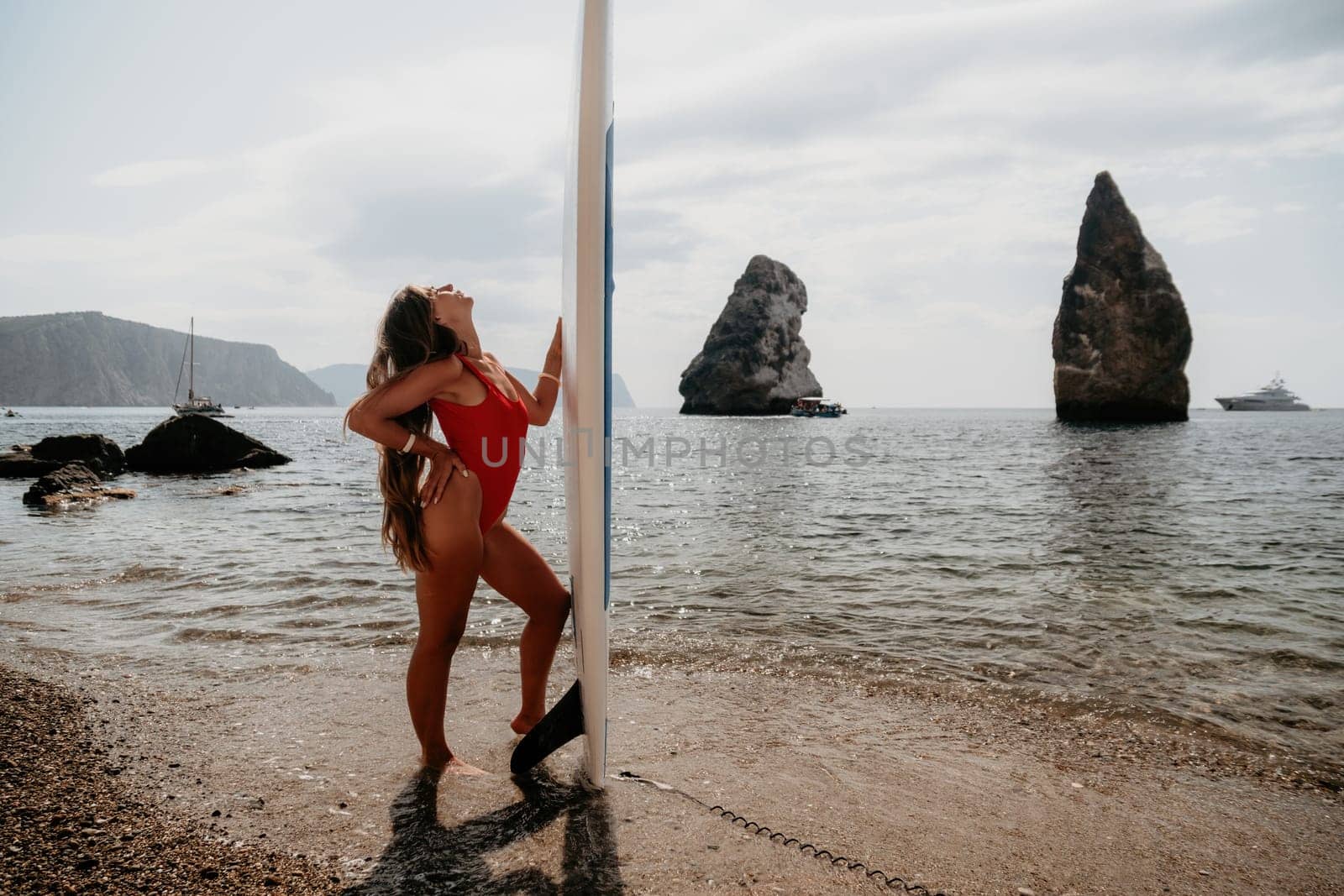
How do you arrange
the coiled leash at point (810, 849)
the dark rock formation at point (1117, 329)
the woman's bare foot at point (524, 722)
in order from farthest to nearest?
the dark rock formation at point (1117, 329), the woman's bare foot at point (524, 722), the coiled leash at point (810, 849)

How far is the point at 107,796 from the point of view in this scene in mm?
2615

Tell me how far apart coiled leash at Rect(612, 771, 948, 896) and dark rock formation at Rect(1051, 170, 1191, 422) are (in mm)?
73878

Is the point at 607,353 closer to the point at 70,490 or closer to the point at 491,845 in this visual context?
the point at 491,845

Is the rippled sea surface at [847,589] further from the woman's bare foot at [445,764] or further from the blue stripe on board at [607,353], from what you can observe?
the blue stripe on board at [607,353]

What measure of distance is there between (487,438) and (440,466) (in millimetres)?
210

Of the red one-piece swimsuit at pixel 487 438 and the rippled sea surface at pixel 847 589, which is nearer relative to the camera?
the red one-piece swimsuit at pixel 487 438

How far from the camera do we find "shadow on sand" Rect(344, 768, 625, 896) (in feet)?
7.23

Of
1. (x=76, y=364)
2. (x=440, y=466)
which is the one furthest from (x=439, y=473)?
(x=76, y=364)

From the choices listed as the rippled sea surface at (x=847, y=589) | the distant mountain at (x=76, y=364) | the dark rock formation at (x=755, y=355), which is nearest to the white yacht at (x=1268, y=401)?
the dark rock formation at (x=755, y=355)

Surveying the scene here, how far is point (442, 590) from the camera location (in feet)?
9.32

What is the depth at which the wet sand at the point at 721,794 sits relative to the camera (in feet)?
7.80

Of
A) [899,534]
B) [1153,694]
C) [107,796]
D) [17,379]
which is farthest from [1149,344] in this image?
[17,379]

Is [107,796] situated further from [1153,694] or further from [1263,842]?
[1153,694]

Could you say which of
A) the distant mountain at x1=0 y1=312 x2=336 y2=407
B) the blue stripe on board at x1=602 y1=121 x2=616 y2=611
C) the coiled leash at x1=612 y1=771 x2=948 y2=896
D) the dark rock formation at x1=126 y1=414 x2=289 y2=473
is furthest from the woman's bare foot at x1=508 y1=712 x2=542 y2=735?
the distant mountain at x1=0 y1=312 x2=336 y2=407
